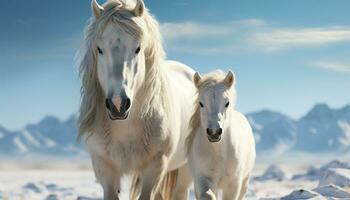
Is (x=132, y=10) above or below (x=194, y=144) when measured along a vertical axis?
above

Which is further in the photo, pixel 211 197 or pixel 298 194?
pixel 298 194

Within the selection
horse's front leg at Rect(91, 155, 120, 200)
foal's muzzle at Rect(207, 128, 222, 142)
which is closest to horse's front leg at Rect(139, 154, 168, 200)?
horse's front leg at Rect(91, 155, 120, 200)

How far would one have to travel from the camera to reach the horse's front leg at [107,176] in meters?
5.73

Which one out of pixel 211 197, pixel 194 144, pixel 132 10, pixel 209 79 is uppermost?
pixel 132 10

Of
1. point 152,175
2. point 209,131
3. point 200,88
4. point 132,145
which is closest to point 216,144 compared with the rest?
point 209,131

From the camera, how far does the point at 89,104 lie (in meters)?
5.77

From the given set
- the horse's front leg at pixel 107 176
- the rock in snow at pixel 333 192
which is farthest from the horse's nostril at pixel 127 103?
the rock in snow at pixel 333 192

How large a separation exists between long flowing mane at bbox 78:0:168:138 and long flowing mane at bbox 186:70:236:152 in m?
0.53

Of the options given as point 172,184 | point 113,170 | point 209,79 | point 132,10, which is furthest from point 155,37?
point 172,184

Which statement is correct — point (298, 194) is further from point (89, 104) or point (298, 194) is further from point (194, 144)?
point (89, 104)

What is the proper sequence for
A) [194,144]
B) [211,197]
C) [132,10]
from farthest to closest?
[194,144]
[211,197]
[132,10]

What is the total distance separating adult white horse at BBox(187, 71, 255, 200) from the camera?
6.06 meters

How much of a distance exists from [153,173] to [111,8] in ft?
4.90

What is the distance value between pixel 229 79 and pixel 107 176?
4.98 feet
